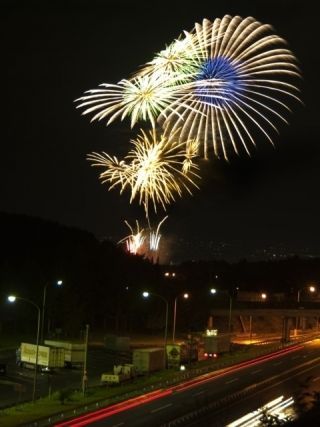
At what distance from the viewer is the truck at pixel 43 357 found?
199 feet

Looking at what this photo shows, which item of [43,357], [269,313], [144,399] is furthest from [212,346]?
[269,313]

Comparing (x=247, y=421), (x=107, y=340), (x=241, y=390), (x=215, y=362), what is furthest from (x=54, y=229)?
(x=247, y=421)

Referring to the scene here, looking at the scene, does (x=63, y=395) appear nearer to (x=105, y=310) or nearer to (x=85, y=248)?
(x=105, y=310)

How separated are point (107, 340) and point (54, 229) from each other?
67.3 m

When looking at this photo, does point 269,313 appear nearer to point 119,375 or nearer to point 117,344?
point 117,344

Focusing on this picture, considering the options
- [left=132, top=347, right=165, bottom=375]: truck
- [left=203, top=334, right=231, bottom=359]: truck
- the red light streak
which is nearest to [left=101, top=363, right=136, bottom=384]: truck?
[left=132, top=347, right=165, bottom=375]: truck

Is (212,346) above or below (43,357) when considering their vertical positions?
above

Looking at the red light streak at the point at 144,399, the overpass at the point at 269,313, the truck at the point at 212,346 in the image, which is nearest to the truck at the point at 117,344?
the truck at the point at 212,346

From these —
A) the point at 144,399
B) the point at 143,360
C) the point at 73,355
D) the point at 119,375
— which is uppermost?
the point at 143,360

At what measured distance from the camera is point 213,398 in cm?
4350

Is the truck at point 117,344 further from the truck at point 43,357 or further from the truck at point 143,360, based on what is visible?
the truck at point 143,360

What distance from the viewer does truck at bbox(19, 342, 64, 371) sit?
6066cm

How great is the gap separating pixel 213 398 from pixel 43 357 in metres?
22.6

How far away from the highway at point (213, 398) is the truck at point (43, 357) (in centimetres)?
1465
